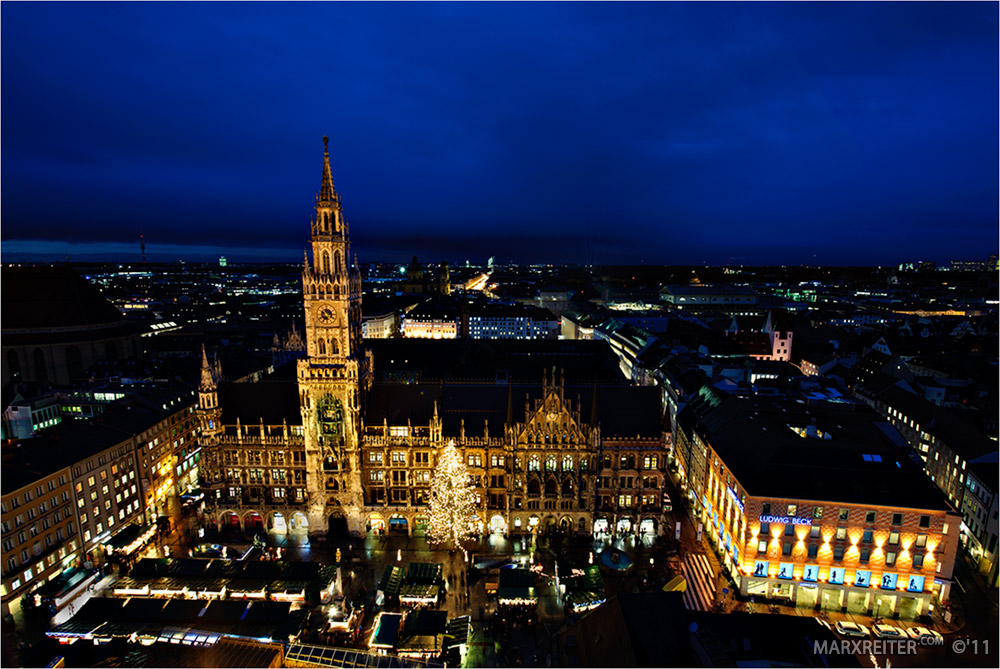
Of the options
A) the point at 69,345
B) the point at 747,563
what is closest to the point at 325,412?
the point at 747,563

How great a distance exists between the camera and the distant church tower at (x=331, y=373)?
63969 millimetres

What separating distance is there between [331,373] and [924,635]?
6972 centimetres

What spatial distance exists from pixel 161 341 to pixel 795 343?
202733 millimetres

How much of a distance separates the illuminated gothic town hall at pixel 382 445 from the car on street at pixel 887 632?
2383 cm

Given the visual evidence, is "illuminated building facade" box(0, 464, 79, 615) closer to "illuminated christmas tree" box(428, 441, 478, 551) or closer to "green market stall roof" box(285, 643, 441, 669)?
"green market stall roof" box(285, 643, 441, 669)

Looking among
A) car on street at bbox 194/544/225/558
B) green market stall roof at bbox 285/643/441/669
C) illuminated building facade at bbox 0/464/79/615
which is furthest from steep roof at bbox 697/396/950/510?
illuminated building facade at bbox 0/464/79/615

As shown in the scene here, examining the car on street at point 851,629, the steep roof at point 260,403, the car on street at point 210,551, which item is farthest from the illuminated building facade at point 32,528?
the car on street at point 851,629

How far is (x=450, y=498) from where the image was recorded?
61812 millimetres

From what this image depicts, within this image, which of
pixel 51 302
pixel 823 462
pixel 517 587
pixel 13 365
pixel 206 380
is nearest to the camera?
pixel 517 587

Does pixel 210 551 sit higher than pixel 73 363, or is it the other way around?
pixel 73 363

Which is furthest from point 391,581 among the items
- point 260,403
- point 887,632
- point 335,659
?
point 887,632

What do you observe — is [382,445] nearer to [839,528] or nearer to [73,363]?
[839,528]

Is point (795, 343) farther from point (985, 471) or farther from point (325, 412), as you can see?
point (325, 412)

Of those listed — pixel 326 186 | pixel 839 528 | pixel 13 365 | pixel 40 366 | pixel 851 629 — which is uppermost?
pixel 326 186
